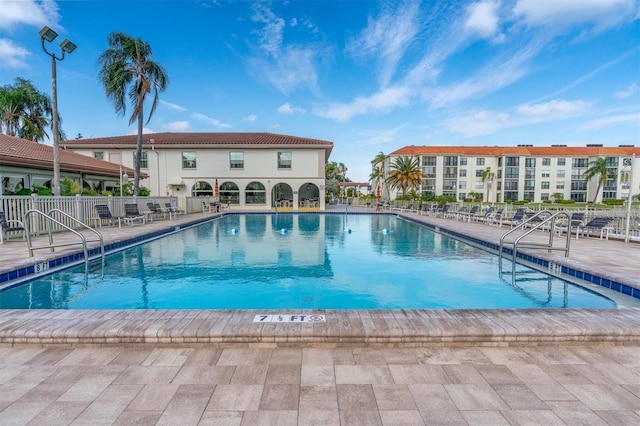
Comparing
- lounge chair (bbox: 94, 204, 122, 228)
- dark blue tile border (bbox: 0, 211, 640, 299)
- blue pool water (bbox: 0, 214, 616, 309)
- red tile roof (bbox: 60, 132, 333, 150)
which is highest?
red tile roof (bbox: 60, 132, 333, 150)

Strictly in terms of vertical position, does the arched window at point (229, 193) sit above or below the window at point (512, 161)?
below

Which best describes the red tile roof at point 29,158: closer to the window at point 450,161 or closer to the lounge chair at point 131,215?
the lounge chair at point 131,215

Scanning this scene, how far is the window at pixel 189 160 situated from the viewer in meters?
24.7

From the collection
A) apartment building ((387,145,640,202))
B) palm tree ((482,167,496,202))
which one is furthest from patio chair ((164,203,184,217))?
palm tree ((482,167,496,202))

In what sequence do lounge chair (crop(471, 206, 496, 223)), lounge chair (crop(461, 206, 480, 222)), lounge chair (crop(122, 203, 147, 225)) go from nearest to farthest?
lounge chair (crop(122, 203, 147, 225))
lounge chair (crop(471, 206, 496, 223))
lounge chair (crop(461, 206, 480, 222))

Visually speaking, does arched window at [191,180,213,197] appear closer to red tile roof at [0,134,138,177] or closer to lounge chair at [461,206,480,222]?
red tile roof at [0,134,138,177]

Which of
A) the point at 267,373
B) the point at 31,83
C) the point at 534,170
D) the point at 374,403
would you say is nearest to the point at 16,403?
the point at 267,373

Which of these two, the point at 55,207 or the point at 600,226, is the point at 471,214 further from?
the point at 55,207

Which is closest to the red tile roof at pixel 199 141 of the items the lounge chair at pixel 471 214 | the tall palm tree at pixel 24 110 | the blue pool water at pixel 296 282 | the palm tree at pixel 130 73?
the palm tree at pixel 130 73

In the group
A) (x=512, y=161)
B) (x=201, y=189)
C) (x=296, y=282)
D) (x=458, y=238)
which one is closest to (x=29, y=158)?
(x=201, y=189)

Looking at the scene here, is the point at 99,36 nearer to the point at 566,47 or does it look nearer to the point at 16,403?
the point at 16,403

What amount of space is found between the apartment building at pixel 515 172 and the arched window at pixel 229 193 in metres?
33.1

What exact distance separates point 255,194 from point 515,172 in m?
47.3

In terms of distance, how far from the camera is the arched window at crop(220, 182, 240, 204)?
25.2 meters
